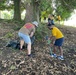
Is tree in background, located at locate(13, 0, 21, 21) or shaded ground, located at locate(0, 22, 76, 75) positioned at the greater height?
tree in background, located at locate(13, 0, 21, 21)

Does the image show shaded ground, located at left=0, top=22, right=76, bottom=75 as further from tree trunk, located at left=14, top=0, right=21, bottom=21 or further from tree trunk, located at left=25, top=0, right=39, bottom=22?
tree trunk, located at left=14, top=0, right=21, bottom=21

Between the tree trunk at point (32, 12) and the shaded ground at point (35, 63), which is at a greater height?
the tree trunk at point (32, 12)

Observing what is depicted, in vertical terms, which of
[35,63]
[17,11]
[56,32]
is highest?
[17,11]

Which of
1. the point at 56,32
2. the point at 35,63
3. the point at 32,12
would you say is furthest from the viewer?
the point at 32,12

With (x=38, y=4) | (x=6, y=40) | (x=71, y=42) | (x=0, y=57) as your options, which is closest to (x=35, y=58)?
(x=0, y=57)

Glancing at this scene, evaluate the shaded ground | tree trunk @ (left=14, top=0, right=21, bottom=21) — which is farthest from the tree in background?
the shaded ground

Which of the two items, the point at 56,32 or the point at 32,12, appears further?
the point at 32,12

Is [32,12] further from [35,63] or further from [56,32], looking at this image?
[35,63]

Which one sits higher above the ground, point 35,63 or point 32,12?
point 32,12

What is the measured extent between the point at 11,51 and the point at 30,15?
3178 millimetres

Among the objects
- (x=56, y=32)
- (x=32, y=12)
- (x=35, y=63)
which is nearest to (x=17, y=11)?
(x=32, y=12)

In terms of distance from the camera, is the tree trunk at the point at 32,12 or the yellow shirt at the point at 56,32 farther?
the tree trunk at the point at 32,12

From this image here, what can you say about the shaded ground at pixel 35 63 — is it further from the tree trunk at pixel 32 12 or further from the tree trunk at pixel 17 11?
the tree trunk at pixel 17 11

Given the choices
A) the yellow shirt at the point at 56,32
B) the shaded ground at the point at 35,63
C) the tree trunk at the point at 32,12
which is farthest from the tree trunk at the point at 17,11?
the yellow shirt at the point at 56,32
